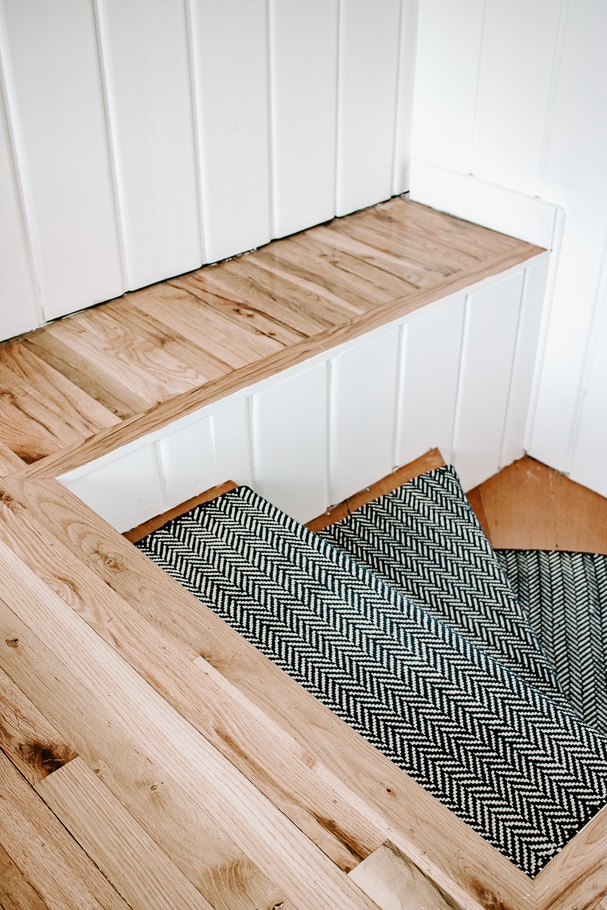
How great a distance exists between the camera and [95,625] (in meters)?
1.18

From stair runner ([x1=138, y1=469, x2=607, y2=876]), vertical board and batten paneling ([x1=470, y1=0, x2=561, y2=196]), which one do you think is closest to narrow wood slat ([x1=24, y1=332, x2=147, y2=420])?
stair runner ([x1=138, y1=469, x2=607, y2=876])

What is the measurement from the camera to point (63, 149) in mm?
1621

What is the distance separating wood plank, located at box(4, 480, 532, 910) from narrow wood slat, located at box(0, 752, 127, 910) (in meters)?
0.26

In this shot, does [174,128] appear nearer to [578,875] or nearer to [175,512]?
[175,512]

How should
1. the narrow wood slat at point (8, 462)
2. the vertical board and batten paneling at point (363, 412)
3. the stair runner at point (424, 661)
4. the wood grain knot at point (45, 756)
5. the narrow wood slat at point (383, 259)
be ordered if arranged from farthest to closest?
1. the narrow wood slat at point (383, 259)
2. the vertical board and batten paneling at point (363, 412)
3. the narrow wood slat at point (8, 462)
4. the stair runner at point (424, 661)
5. the wood grain knot at point (45, 756)

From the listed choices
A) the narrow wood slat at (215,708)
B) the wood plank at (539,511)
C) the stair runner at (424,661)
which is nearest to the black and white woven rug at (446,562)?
the stair runner at (424,661)

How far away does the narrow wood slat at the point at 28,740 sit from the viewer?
1.01 m

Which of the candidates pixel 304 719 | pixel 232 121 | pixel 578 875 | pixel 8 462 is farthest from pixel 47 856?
pixel 232 121

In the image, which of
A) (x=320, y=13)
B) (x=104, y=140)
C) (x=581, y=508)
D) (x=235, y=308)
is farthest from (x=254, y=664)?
(x=320, y=13)

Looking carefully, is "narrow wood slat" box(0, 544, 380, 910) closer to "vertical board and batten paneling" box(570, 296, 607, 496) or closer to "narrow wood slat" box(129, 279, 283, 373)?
"narrow wood slat" box(129, 279, 283, 373)

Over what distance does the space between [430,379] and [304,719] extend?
1.06m

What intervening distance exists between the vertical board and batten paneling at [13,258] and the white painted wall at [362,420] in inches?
14.9

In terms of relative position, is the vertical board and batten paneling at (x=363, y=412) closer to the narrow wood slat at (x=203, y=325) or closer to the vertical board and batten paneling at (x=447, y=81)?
the narrow wood slat at (x=203, y=325)

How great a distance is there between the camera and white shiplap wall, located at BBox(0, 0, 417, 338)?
1572 mm
